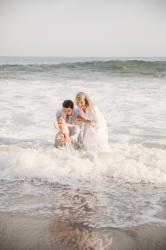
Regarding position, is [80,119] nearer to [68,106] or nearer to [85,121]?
[85,121]

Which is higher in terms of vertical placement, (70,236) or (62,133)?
(62,133)

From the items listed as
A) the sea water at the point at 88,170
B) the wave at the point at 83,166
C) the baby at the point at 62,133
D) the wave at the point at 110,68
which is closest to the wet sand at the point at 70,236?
the sea water at the point at 88,170

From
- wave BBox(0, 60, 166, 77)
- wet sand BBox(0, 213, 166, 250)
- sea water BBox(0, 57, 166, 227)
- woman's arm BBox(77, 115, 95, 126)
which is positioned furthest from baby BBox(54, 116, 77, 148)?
wave BBox(0, 60, 166, 77)

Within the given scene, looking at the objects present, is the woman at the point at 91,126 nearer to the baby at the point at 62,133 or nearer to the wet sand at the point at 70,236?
the baby at the point at 62,133

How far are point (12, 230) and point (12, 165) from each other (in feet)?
7.82

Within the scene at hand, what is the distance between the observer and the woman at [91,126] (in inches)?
279

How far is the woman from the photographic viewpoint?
7074 mm

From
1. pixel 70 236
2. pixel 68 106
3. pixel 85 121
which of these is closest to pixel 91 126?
pixel 85 121

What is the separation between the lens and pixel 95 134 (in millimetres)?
7070

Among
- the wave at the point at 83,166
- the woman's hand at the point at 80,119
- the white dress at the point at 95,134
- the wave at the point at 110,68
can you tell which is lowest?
the wave at the point at 83,166

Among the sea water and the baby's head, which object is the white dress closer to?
the sea water

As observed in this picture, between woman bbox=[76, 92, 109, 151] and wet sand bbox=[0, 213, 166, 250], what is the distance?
3021 mm

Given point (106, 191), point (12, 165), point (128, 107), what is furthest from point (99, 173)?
point (128, 107)

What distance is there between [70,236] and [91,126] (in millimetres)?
3571
